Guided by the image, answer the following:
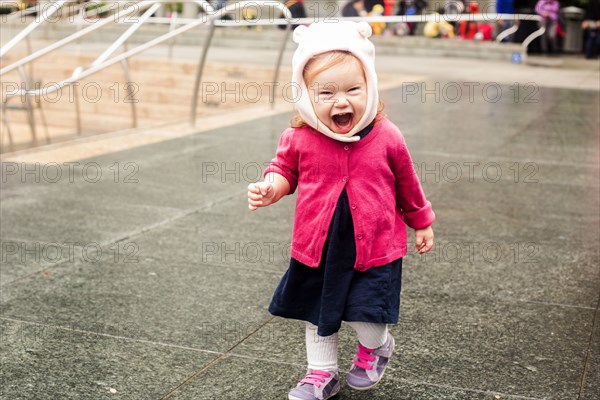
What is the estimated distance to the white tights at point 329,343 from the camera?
11.6 feet

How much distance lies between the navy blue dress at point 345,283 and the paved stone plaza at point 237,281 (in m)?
0.40

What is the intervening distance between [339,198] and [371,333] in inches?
19.9

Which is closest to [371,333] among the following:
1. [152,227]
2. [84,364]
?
[84,364]

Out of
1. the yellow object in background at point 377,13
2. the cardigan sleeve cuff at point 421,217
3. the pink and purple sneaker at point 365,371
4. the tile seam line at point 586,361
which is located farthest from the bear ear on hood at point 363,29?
the yellow object in background at point 377,13

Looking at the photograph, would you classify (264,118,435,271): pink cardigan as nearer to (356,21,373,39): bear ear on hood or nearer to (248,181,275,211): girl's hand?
(248,181,275,211): girl's hand

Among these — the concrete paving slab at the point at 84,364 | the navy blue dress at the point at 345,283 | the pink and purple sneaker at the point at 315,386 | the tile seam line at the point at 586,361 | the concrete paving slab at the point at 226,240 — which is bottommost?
the concrete paving slab at the point at 226,240

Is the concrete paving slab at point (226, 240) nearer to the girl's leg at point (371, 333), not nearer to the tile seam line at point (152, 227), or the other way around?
the tile seam line at point (152, 227)

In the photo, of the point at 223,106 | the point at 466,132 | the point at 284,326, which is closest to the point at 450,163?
the point at 466,132

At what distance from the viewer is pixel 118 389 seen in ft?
12.0

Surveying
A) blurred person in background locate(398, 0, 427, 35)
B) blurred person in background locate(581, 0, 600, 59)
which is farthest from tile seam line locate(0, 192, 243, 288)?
blurred person in background locate(398, 0, 427, 35)

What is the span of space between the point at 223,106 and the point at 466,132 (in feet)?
19.1

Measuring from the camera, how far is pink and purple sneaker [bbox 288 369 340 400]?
3.52 m

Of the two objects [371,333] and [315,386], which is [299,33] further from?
[315,386]

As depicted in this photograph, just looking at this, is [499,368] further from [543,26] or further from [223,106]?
[543,26]
